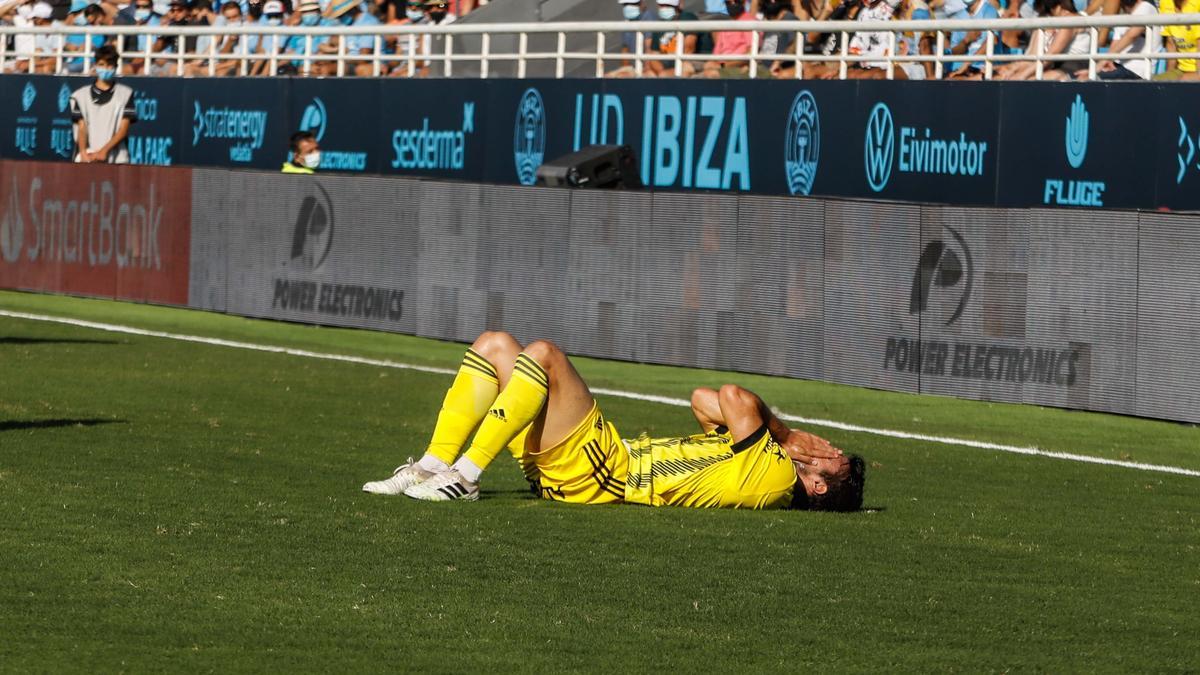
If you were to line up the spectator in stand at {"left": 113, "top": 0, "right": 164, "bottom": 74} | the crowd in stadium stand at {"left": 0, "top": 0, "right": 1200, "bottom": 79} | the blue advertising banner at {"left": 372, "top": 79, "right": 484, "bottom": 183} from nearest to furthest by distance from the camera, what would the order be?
the crowd in stadium stand at {"left": 0, "top": 0, "right": 1200, "bottom": 79}
the blue advertising banner at {"left": 372, "top": 79, "right": 484, "bottom": 183}
the spectator in stand at {"left": 113, "top": 0, "right": 164, "bottom": 74}

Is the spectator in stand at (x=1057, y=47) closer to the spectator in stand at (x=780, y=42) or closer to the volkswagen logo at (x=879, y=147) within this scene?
the volkswagen logo at (x=879, y=147)

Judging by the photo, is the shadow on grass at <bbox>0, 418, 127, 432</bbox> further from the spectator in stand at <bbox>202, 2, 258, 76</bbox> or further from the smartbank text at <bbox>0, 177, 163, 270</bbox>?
the spectator in stand at <bbox>202, 2, 258, 76</bbox>

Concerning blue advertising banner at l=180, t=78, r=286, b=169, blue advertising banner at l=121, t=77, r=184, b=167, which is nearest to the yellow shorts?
blue advertising banner at l=180, t=78, r=286, b=169

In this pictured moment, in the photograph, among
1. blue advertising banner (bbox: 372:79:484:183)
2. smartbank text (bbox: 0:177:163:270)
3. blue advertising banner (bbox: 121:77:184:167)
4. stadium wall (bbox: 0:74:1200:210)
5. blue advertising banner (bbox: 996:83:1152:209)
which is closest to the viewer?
blue advertising banner (bbox: 996:83:1152:209)

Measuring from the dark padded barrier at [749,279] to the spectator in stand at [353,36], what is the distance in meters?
5.69

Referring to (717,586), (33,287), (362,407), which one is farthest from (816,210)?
(33,287)

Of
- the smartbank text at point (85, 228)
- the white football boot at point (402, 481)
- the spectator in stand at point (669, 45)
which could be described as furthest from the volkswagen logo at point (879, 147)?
the white football boot at point (402, 481)

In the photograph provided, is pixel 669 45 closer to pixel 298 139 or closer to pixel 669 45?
pixel 669 45

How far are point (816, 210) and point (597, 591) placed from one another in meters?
10.5

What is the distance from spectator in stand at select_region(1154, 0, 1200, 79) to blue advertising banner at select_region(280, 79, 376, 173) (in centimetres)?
1282

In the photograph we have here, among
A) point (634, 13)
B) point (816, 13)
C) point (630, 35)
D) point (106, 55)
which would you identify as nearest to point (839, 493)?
point (816, 13)

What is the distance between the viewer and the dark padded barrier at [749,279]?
627 inches

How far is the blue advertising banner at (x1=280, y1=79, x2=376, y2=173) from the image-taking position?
94.8 ft

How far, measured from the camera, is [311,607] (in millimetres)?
7566
